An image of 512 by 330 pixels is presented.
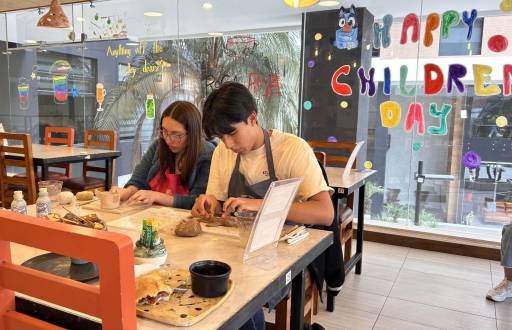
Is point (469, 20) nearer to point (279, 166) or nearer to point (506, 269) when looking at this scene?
point (506, 269)

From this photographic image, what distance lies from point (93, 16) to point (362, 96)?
12.7 ft

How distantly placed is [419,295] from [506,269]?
23.5 inches

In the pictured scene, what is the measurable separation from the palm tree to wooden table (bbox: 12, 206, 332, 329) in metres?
3.52

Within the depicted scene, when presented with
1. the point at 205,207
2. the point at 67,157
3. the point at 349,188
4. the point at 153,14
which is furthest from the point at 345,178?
the point at 153,14

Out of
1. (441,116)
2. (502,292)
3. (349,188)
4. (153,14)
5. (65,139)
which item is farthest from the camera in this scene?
(153,14)

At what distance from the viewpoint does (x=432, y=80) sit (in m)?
3.97

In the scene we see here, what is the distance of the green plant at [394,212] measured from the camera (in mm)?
4309

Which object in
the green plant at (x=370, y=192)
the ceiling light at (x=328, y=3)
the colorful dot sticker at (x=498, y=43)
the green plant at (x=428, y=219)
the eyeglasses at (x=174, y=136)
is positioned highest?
the ceiling light at (x=328, y=3)

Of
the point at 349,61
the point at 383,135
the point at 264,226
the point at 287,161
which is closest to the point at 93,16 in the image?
the point at 349,61

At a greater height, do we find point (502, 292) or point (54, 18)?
point (54, 18)

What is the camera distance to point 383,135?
4320 millimetres

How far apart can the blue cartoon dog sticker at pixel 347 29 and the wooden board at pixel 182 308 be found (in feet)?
13.1

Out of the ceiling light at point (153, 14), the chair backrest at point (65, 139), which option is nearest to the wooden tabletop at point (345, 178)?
the chair backrest at point (65, 139)

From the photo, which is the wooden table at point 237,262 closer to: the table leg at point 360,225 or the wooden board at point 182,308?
the wooden board at point 182,308
